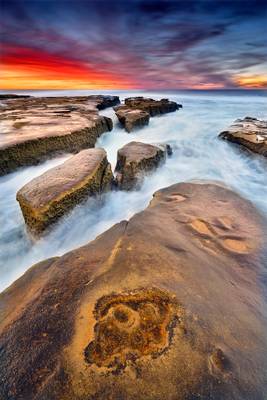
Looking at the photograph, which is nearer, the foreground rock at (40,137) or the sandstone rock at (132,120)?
the foreground rock at (40,137)

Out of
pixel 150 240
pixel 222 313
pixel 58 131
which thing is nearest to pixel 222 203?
pixel 150 240

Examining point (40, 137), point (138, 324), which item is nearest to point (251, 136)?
point (40, 137)

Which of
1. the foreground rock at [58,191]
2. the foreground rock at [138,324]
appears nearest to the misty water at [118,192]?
the foreground rock at [58,191]

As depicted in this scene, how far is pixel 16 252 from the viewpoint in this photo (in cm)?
305

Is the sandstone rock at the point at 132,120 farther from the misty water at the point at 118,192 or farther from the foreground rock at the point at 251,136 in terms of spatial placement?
the foreground rock at the point at 251,136

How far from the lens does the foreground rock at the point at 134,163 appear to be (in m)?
4.43

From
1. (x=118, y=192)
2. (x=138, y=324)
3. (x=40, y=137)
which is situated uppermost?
(x=138, y=324)

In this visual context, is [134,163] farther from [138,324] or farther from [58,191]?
[138,324]

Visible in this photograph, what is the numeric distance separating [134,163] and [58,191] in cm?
186

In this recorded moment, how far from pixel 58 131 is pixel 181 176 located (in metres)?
3.03

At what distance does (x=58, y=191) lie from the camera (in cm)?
296

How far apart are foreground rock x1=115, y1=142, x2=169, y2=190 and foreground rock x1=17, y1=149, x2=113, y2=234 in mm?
730

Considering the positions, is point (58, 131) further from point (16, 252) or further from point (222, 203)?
point (222, 203)

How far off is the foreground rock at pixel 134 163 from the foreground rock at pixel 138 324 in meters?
2.14
